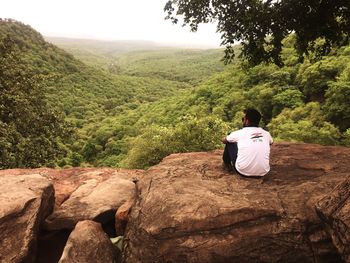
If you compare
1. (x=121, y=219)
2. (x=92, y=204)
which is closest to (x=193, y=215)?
(x=121, y=219)

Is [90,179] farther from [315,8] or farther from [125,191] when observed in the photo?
[315,8]

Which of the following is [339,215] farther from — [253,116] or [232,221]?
[253,116]

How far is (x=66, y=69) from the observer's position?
104125 millimetres

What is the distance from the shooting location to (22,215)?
27.7ft

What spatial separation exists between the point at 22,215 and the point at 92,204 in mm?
1743

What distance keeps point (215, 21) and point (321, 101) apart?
1476 inches

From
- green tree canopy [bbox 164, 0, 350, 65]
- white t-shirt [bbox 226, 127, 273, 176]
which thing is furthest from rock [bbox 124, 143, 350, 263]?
green tree canopy [bbox 164, 0, 350, 65]

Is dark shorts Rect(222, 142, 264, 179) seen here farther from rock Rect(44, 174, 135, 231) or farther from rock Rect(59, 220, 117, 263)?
rock Rect(59, 220, 117, 263)

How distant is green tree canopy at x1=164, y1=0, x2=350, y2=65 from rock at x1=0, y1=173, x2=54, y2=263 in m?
7.53

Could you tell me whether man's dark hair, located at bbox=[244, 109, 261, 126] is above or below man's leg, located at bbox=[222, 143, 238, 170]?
above

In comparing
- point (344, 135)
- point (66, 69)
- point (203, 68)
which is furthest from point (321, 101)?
point (203, 68)

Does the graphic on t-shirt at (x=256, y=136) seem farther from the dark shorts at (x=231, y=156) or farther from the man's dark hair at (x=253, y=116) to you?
the dark shorts at (x=231, y=156)

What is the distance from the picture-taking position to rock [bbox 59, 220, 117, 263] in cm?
759

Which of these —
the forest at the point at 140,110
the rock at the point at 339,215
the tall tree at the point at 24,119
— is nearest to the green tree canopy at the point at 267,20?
the forest at the point at 140,110
